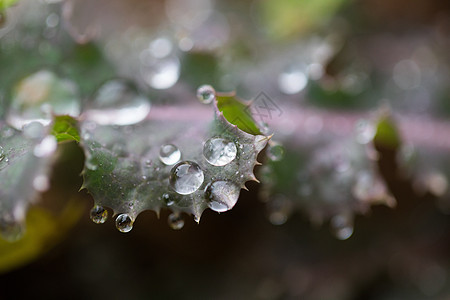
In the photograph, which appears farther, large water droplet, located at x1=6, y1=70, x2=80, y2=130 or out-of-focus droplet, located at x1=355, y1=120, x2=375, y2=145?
out-of-focus droplet, located at x1=355, y1=120, x2=375, y2=145

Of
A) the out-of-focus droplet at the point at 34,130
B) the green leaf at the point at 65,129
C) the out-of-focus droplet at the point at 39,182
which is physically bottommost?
the out-of-focus droplet at the point at 39,182

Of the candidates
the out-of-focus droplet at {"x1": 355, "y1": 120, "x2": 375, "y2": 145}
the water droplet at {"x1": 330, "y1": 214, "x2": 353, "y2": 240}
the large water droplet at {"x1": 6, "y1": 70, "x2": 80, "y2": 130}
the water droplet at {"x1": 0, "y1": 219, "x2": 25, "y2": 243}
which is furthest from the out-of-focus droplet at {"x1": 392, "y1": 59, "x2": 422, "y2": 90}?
the water droplet at {"x1": 0, "y1": 219, "x2": 25, "y2": 243}

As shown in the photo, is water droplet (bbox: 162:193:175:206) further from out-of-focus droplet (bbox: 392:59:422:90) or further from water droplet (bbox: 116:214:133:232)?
out-of-focus droplet (bbox: 392:59:422:90)

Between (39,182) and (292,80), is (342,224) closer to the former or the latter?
(292,80)

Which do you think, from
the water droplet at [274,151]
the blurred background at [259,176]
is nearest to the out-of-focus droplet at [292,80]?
the blurred background at [259,176]

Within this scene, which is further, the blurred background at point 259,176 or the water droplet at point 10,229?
the blurred background at point 259,176

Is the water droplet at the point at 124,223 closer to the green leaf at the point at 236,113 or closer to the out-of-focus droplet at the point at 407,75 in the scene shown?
the green leaf at the point at 236,113
